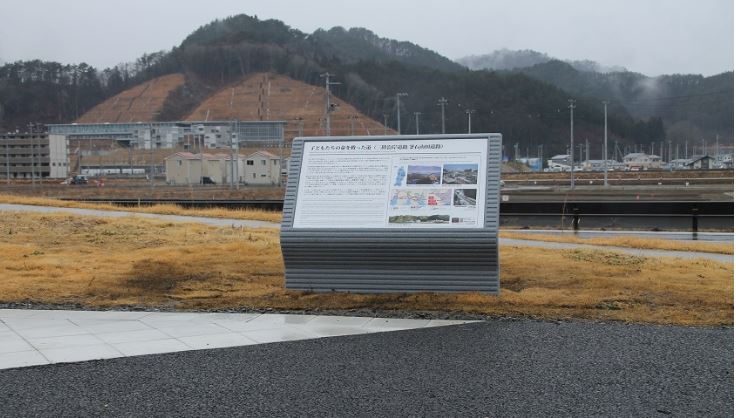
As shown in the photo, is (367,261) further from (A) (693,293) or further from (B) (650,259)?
(B) (650,259)

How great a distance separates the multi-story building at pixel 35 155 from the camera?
80.9m

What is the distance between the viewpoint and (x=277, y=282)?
1073 cm

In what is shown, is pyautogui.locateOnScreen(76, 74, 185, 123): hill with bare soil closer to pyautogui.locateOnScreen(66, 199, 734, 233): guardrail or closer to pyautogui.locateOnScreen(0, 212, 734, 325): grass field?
pyautogui.locateOnScreen(66, 199, 734, 233): guardrail

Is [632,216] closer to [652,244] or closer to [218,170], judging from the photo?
[652,244]

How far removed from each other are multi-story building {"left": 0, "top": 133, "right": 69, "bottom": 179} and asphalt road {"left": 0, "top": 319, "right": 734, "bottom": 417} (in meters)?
80.1

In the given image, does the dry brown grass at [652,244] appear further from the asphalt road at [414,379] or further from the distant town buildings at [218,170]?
the distant town buildings at [218,170]

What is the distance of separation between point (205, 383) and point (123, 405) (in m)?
0.71

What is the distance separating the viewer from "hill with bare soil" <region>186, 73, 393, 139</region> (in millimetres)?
140625

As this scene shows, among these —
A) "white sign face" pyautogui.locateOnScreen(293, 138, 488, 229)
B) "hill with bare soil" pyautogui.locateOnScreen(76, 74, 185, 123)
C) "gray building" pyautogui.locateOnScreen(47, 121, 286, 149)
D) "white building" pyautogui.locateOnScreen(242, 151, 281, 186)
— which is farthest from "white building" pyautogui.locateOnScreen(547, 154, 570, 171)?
"white sign face" pyautogui.locateOnScreen(293, 138, 488, 229)

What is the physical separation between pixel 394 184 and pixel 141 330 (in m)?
3.50

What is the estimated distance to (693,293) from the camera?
965 centimetres

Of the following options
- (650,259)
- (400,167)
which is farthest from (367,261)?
(650,259)

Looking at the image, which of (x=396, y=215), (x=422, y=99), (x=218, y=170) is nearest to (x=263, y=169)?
(x=218, y=170)

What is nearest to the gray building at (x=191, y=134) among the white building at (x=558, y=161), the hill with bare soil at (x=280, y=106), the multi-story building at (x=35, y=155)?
the hill with bare soil at (x=280, y=106)
